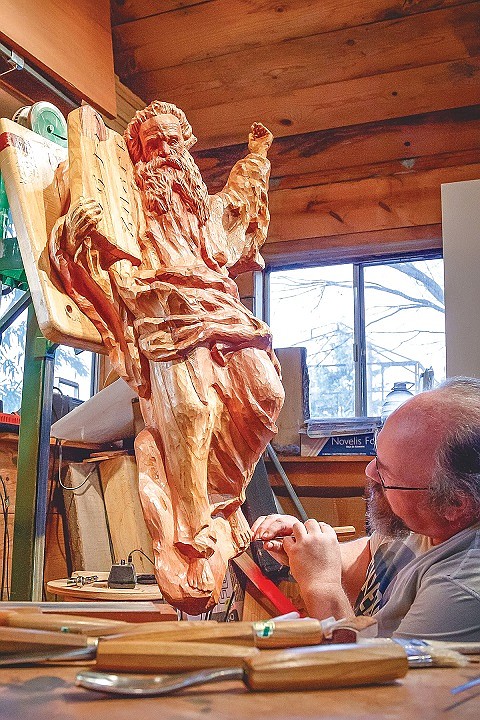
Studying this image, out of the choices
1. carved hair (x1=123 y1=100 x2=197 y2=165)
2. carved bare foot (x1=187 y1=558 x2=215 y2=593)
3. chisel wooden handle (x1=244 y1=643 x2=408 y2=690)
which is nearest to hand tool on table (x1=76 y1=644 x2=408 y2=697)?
chisel wooden handle (x1=244 y1=643 x2=408 y2=690)

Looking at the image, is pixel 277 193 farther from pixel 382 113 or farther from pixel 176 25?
pixel 176 25

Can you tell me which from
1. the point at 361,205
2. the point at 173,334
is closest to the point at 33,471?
the point at 173,334

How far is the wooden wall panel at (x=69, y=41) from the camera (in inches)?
74.4

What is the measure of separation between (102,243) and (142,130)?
30 centimetres

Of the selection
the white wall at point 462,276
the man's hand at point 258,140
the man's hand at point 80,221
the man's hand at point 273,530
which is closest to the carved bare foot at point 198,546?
the man's hand at point 273,530

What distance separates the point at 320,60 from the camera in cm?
261

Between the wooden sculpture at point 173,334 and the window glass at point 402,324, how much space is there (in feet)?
5.58

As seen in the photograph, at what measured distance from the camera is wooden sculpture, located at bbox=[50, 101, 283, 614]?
3.57ft

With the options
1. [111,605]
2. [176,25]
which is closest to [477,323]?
[111,605]

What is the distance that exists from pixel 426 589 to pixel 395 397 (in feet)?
5.94

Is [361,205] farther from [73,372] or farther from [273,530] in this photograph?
[273,530]

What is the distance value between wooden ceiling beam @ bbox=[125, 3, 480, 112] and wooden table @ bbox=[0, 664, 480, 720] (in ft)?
8.08

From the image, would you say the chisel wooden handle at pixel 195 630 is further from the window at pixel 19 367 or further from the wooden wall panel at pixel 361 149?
the wooden wall panel at pixel 361 149

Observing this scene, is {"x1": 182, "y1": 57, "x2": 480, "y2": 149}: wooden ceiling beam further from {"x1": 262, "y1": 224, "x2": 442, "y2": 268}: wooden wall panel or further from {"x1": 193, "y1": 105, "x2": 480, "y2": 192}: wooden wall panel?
{"x1": 262, "y1": 224, "x2": 442, "y2": 268}: wooden wall panel
